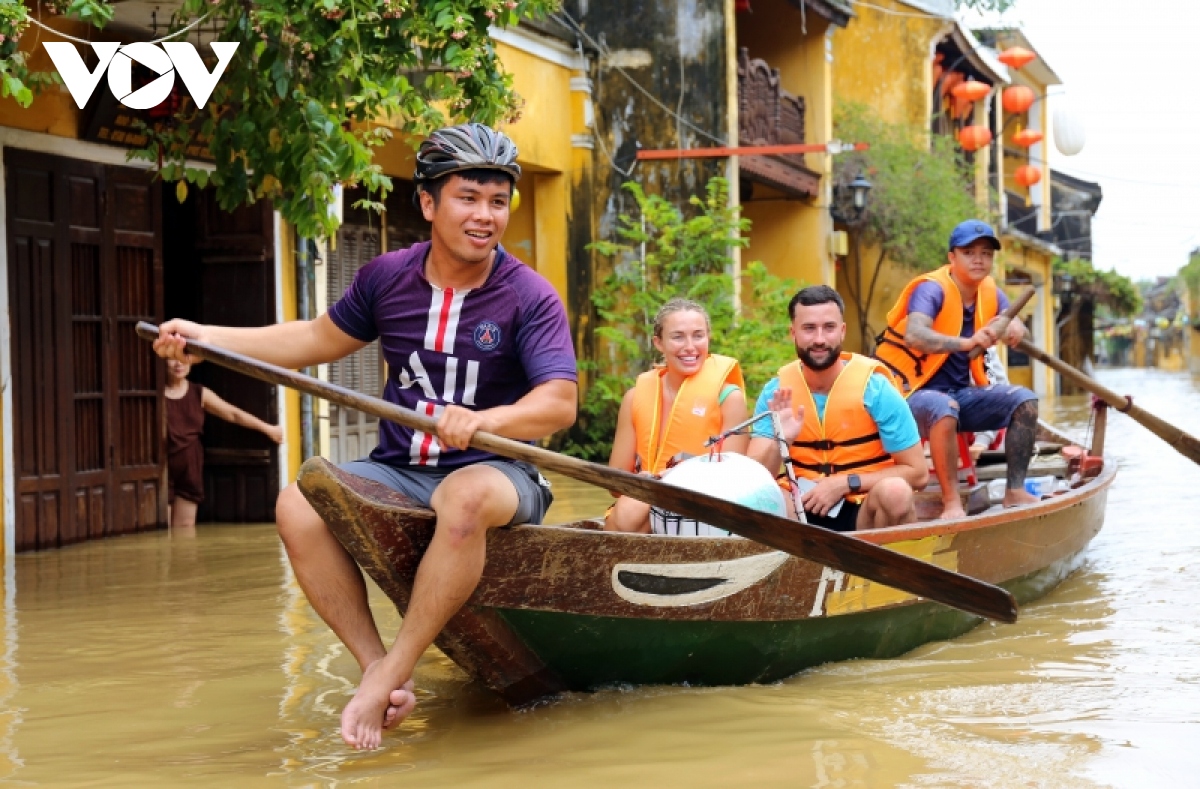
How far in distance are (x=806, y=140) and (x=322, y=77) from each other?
11164 mm

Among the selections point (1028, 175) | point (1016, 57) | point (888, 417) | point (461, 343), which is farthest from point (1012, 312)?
point (1028, 175)

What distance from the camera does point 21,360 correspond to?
8.27 meters

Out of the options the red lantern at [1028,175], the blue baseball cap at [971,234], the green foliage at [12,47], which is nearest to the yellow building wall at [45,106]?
the green foliage at [12,47]

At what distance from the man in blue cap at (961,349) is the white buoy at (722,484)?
2068 millimetres

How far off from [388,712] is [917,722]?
5.24 ft

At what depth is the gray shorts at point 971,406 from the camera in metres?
6.88

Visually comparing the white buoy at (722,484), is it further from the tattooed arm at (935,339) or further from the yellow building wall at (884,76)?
the yellow building wall at (884,76)

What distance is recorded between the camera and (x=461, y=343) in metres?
4.14

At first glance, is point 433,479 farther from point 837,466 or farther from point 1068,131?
point 1068,131

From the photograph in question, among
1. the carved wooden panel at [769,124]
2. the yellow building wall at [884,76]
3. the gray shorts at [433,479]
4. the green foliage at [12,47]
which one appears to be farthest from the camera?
the yellow building wall at [884,76]

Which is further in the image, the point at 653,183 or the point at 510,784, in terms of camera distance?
the point at 653,183

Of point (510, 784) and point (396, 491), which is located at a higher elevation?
point (396, 491)

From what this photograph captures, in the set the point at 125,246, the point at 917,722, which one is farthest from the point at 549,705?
the point at 125,246

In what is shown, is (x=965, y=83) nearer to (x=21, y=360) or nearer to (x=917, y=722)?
(x=21, y=360)
